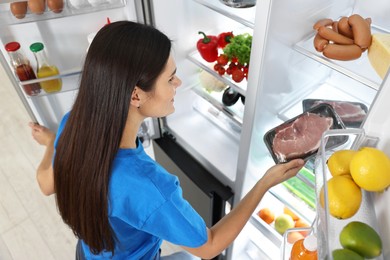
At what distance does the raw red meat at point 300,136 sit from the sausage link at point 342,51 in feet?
0.71

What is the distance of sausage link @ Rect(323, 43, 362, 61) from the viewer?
988 millimetres

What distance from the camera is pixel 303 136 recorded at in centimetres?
110

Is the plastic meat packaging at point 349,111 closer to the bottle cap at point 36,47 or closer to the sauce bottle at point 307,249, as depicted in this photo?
the sauce bottle at point 307,249

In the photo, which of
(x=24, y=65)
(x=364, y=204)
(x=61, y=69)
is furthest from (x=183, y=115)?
(x=364, y=204)

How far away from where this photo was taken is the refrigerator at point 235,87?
1.04 meters

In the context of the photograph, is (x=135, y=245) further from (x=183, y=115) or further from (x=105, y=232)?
(x=183, y=115)

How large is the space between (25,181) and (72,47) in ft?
4.29

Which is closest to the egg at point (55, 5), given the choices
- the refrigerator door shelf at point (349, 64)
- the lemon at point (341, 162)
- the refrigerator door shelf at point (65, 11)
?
the refrigerator door shelf at point (65, 11)

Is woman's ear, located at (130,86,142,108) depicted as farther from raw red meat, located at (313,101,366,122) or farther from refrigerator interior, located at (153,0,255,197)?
raw red meat, located at (313,101,366,122)

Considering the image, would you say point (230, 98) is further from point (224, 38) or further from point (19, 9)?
point (19, 9)

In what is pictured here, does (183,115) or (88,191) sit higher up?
(88,191)

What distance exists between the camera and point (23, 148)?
2545mm

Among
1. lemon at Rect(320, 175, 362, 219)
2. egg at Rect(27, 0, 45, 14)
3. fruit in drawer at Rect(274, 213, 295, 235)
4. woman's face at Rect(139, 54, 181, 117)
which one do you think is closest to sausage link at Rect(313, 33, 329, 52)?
woman's face at Rect(139, 54, 181, 117)

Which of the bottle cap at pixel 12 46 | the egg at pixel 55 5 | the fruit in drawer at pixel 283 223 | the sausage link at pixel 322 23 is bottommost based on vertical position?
the fruit in drawer at pixel 283 223
